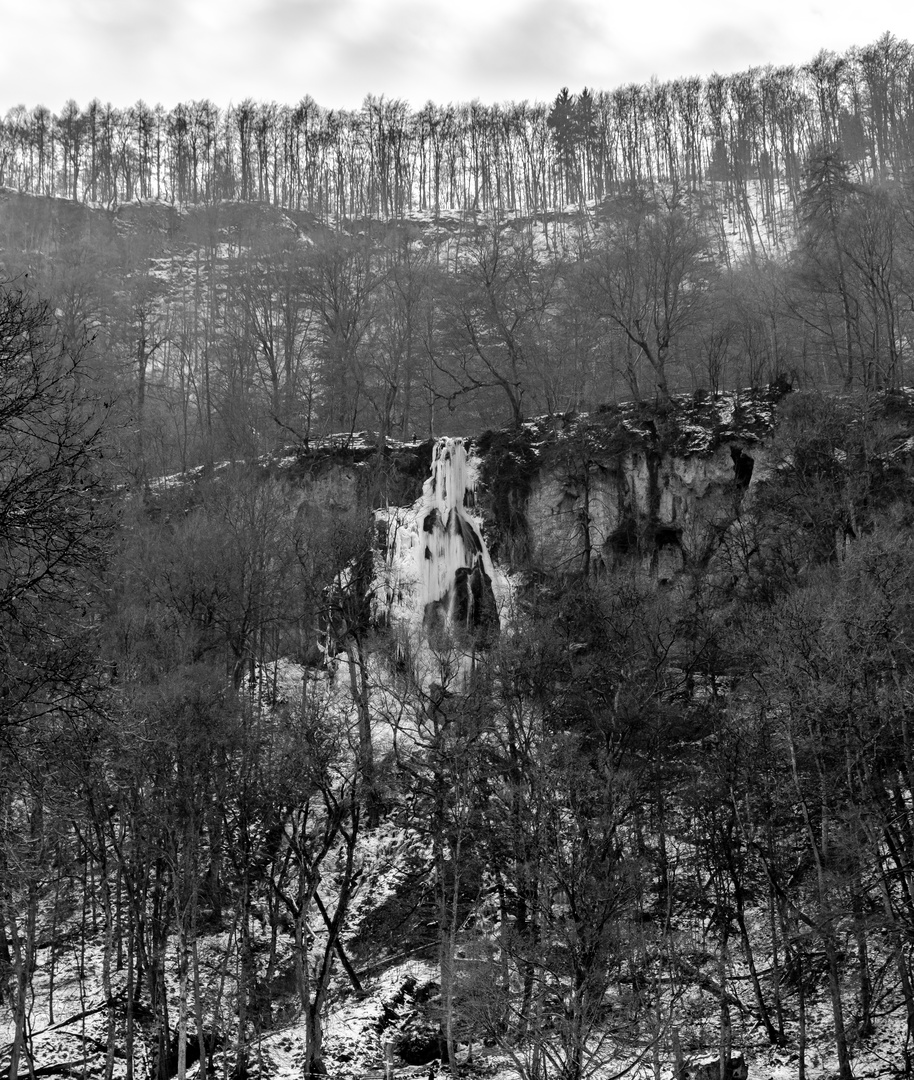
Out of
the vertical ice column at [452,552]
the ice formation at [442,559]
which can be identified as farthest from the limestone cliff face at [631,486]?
the ice formation at [442,559]

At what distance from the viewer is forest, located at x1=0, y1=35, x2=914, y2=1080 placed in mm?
17312

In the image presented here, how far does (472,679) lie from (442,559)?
8294mm

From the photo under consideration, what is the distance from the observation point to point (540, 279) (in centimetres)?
4841

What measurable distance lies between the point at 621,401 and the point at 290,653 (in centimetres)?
1806

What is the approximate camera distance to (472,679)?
2591cm

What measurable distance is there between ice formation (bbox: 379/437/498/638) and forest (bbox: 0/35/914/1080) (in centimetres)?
21

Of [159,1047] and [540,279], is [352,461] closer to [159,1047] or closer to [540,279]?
[540,279]

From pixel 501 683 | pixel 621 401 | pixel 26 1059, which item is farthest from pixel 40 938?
pixel 621 401

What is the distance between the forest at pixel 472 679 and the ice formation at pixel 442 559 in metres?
0.21

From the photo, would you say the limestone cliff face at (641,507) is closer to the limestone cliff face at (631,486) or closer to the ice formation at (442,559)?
the limestone cliff face at (631,486)

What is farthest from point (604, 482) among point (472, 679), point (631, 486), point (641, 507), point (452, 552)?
point (472, 679)

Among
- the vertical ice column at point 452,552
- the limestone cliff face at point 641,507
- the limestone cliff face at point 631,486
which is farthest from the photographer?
the limestone cliff face at point 631,486

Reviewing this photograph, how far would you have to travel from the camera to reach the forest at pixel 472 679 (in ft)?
56.8

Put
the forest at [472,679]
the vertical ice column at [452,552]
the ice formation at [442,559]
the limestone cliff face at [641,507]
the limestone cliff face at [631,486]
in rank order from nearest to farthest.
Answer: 1. the forest at [472,679]
2. the ice formation at [442,559]
3. the vertical ice column at [452,552]
4. the limestone cliff face at [641,507]
5. the limestone cliff face at [631,486]
